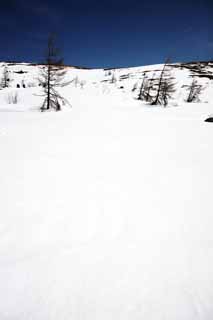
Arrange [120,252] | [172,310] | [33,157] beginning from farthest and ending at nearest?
[33,157], [120,252], [172,310]

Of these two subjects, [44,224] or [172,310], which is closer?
[172,310]

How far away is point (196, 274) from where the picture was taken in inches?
64.8

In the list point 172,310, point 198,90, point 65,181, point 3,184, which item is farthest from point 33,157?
point 198,90

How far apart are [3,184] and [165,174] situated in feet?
11.1

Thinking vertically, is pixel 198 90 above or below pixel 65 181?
above

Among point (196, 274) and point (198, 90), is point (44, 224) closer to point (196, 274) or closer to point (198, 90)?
point (196, 274)

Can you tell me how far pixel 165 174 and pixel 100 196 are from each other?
169 cm

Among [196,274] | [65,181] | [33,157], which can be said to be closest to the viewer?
[196,274]

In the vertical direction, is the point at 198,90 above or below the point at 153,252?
above

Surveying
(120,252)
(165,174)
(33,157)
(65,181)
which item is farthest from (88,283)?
(33,157)

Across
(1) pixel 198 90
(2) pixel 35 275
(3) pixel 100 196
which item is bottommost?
(2) pixel 35 275

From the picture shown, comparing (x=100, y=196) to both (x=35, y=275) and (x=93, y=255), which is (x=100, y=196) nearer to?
(x=93, y=255)

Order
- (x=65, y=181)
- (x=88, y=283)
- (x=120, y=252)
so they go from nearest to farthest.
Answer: (x=88, y=283) < (x=120, y=252) < (x=65, y=181)

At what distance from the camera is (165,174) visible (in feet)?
11.5
